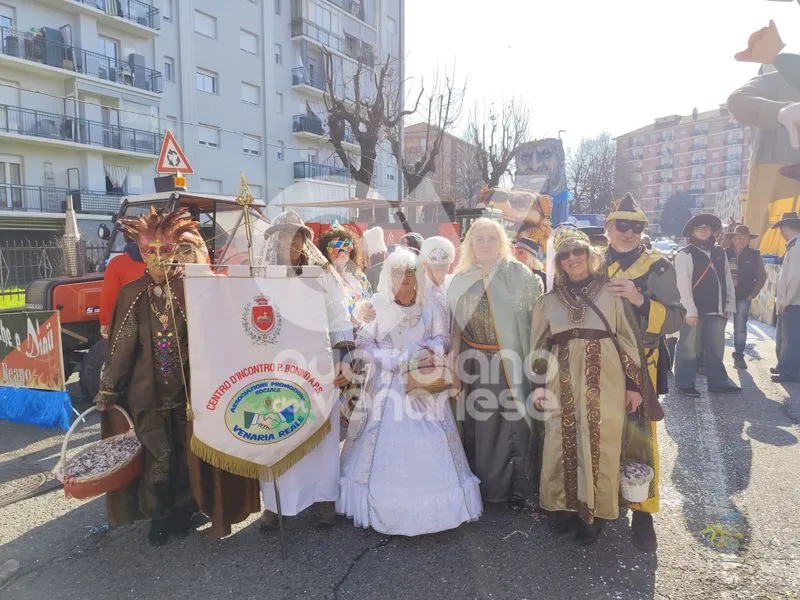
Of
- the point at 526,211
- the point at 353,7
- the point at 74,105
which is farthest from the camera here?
the point at 353,7

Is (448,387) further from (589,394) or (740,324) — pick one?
(740,324)

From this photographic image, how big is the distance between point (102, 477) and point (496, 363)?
2270 millimetres

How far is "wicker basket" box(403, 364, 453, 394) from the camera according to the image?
10.7 feet

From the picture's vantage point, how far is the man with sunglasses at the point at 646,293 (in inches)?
121

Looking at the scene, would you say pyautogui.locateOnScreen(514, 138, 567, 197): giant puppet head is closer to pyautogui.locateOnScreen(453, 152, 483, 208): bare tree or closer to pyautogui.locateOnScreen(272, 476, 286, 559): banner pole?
pyautogui.locateOnScreen(453, 152, 483, 208): bare tree

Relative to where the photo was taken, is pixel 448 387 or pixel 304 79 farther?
pixel 304 79

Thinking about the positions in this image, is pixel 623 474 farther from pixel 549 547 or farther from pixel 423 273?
pixel 423 273

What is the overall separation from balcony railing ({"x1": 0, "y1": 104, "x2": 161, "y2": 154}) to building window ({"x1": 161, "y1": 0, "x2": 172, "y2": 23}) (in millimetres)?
4963

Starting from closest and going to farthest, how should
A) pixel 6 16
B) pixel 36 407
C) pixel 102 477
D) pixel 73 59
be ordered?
pixel 102 477, pixel 36 407, pixel 6 16, pixel 73 59

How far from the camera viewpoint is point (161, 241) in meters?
3.09

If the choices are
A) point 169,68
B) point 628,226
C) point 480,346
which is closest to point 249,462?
point 480,346

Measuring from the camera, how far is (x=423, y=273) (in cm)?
353

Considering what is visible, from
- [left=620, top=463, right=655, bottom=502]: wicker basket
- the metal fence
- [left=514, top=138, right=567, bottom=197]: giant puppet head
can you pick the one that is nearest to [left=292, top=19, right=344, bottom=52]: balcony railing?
[left=514, top=138, right=567, bottom=197]: giant puppet head

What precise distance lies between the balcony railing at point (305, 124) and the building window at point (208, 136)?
5031mm
